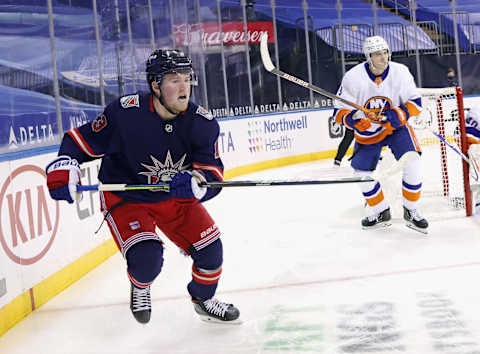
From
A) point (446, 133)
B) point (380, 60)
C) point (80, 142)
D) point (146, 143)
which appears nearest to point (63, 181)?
point (80, 142)

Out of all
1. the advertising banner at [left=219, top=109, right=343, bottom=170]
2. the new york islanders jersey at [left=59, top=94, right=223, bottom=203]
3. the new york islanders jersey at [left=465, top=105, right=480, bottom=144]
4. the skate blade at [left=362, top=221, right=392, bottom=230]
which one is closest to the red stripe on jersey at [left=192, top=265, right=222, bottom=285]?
the new york islanders jersey at [left=59, top=94, right=223, bottom=203]

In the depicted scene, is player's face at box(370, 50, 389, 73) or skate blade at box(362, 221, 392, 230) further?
skate blade at box(362, 221, 392, 230)

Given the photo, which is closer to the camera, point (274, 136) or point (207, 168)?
point (207, 168)

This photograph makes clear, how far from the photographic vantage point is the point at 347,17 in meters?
11.9

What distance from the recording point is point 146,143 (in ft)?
7.75

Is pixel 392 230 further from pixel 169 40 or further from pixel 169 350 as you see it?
pixel 169 40

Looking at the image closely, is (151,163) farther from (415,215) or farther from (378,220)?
(378,220)

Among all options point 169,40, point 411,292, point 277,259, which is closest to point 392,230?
point 277,259

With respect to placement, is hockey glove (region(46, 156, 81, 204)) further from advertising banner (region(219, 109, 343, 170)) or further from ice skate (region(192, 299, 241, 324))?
advertising banner (region(219, 109, 343, 170))

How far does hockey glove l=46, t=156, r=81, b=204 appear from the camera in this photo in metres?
2.28

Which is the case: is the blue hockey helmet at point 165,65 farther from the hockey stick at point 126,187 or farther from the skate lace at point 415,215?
the skate lace at point 415,215

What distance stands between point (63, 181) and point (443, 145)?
10.6ft

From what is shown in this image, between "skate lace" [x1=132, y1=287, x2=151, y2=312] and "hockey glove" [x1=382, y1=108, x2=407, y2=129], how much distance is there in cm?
205

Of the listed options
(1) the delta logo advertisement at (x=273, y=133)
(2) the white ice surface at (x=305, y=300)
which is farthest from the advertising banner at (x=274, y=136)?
(2) the white ice surface at (x=305, y=300)
